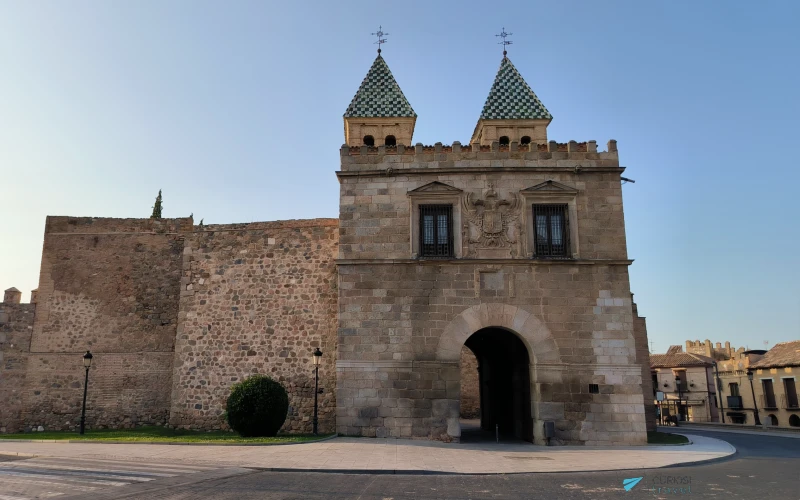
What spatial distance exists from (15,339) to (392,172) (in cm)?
1511

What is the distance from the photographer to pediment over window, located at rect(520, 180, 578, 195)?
16859 millimetres

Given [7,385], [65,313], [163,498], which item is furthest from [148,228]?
[163,498]

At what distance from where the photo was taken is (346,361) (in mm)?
16000

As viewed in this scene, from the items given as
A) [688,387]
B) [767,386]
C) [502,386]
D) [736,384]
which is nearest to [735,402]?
[736,384]

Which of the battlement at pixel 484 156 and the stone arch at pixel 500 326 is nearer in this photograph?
the stone arch at pixel 500 326

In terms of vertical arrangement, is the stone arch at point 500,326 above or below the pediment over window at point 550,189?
below

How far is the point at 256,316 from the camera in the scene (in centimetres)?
1980

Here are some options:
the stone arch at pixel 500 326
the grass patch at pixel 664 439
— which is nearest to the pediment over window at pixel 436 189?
the stone arch at pixel 500 326

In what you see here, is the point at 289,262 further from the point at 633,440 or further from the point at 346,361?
the point at 633,440

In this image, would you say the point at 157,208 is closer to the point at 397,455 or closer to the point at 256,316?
the point at 256,316

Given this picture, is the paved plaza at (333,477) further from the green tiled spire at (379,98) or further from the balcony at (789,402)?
the balcony at (789,402)

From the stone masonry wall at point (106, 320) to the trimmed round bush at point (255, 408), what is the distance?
5.47m

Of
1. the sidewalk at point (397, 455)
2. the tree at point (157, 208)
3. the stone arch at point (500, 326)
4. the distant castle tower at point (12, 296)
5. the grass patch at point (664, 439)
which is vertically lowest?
the grass patch at point (664, 439)

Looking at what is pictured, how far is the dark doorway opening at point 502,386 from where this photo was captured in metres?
17.1
